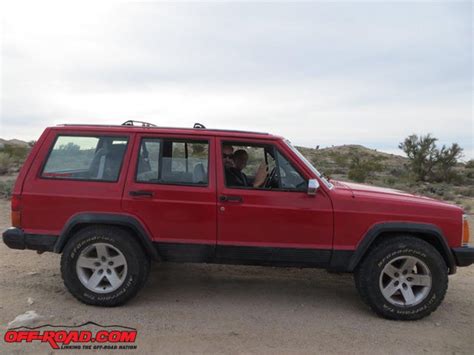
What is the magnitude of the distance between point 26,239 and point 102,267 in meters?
0.85

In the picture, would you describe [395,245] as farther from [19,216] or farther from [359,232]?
[19,216]

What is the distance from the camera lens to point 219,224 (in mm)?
4129

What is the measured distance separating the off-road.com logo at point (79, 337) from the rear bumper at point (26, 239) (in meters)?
0.87

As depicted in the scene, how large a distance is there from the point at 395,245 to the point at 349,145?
55431 millimetres

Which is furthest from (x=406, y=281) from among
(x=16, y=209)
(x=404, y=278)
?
(x=16, y=209)

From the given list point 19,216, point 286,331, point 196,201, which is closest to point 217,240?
point 196,201

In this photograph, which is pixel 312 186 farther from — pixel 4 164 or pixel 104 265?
pixel 4 164

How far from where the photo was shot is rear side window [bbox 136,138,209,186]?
13.9 ft

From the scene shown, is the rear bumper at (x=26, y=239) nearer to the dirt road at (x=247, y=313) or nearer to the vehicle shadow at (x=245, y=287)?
the dirt road at (x=247, y=313)

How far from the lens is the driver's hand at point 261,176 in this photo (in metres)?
4.28

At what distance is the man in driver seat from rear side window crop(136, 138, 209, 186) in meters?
0.28

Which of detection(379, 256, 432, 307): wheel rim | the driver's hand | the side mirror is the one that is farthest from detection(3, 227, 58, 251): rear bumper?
detection(379, 256, 432, 307): wheel rim

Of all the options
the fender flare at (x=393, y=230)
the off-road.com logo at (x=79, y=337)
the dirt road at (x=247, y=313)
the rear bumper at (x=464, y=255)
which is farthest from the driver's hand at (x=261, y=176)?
the rear bumper at (x=464, y=255)

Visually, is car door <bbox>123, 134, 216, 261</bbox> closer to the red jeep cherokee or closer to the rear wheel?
the red jeep cherokee
